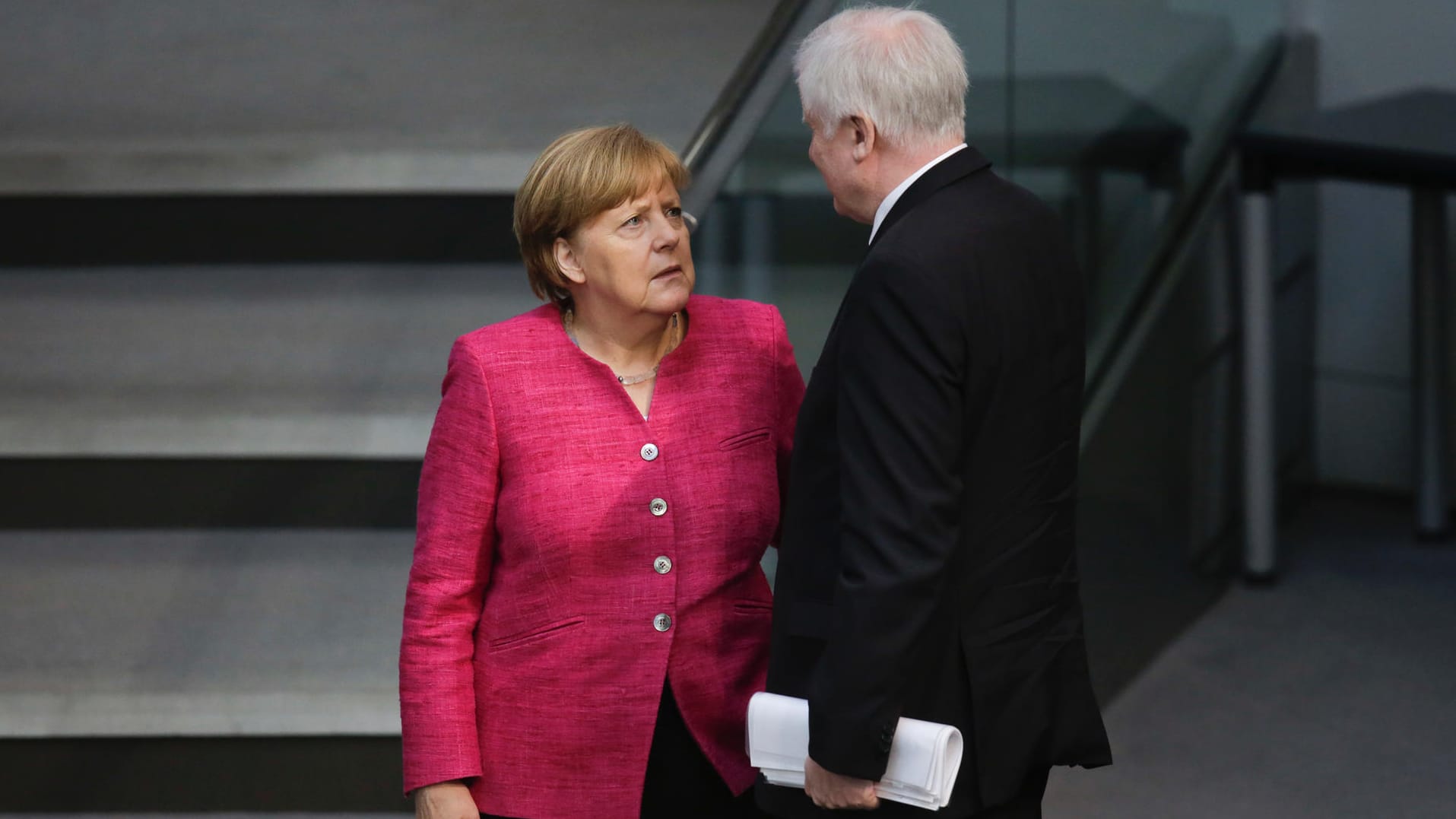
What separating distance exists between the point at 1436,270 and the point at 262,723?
12.8 ft

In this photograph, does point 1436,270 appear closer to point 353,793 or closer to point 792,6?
point 792,6

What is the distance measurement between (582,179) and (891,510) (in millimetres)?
578

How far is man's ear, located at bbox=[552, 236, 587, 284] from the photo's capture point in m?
1.95

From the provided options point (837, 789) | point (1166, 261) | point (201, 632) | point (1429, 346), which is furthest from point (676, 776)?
point (1429, 346)

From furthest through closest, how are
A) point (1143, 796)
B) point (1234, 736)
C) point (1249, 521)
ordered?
point (1249, 521), point (1234, 736), point (1143, 796)

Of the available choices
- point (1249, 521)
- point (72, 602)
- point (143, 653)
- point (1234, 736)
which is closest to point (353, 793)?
point (143, 653)

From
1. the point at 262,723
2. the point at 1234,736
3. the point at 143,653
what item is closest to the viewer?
the point at 262,723

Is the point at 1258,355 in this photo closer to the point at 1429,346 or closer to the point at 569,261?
the point at 1429,346

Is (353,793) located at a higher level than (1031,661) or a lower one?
lower

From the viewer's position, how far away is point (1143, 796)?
349 centimetres

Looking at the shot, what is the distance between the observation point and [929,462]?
5.30 ft

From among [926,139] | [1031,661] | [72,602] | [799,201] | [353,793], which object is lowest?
[353,793]

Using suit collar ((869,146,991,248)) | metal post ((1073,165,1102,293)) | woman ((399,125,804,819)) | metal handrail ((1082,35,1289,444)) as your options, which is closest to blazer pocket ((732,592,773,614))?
woman ((399,125,804,819))

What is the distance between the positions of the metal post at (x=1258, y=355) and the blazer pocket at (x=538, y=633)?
10.4ft
